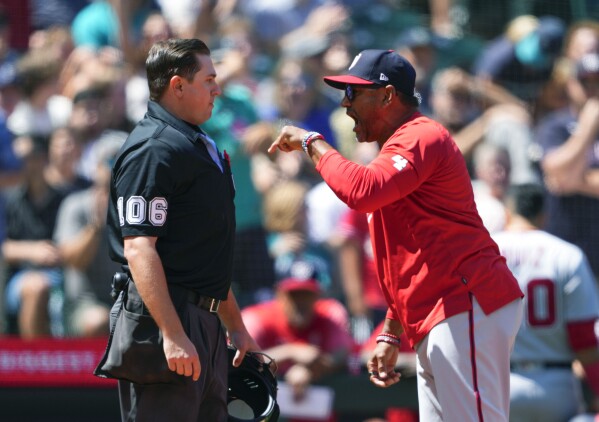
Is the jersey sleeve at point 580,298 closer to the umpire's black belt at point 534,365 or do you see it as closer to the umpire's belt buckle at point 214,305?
the umpire's black belt at point 534,365

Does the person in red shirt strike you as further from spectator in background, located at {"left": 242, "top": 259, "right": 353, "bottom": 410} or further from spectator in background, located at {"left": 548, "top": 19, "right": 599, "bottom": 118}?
spectator in background, located at {"left": 548, "top": 19, "right": 599, "bottom": 118}

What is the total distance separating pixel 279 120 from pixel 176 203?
4.75m

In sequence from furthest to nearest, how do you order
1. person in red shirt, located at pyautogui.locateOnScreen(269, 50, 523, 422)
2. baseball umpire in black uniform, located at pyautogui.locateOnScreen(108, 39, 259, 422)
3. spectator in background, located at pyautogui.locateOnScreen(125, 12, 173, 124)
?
spectator in background, located at pyautogui.locateOnScreen(125, 12, 173, 124) < person in red shirt, located at pyautogui.locateOnScreen(269, 50, 523, 422) < baseball umpire in black uniform, located at pyautogui.locateOnScreen(108, 39, 259, 422)

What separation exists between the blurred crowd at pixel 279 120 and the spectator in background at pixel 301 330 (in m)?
0.02

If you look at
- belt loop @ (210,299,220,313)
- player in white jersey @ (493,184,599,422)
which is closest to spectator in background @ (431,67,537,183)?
player in white jersey @ (493,184,599,422)

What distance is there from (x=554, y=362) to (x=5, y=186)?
413 centimetres

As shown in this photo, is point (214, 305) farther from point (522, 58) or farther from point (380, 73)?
point (522, 58)

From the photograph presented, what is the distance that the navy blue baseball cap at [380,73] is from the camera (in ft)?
13.6

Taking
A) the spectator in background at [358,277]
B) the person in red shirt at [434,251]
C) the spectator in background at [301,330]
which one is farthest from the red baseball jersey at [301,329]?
the person in red shirt at [434,251]

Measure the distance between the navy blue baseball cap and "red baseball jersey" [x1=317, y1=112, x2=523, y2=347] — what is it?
17 cm

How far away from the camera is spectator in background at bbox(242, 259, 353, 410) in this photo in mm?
7215

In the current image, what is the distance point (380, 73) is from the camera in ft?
13.6

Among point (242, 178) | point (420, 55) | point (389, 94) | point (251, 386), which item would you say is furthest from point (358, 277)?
point (389, 94)

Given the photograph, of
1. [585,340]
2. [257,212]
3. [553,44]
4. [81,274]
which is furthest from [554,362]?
[553,44]
